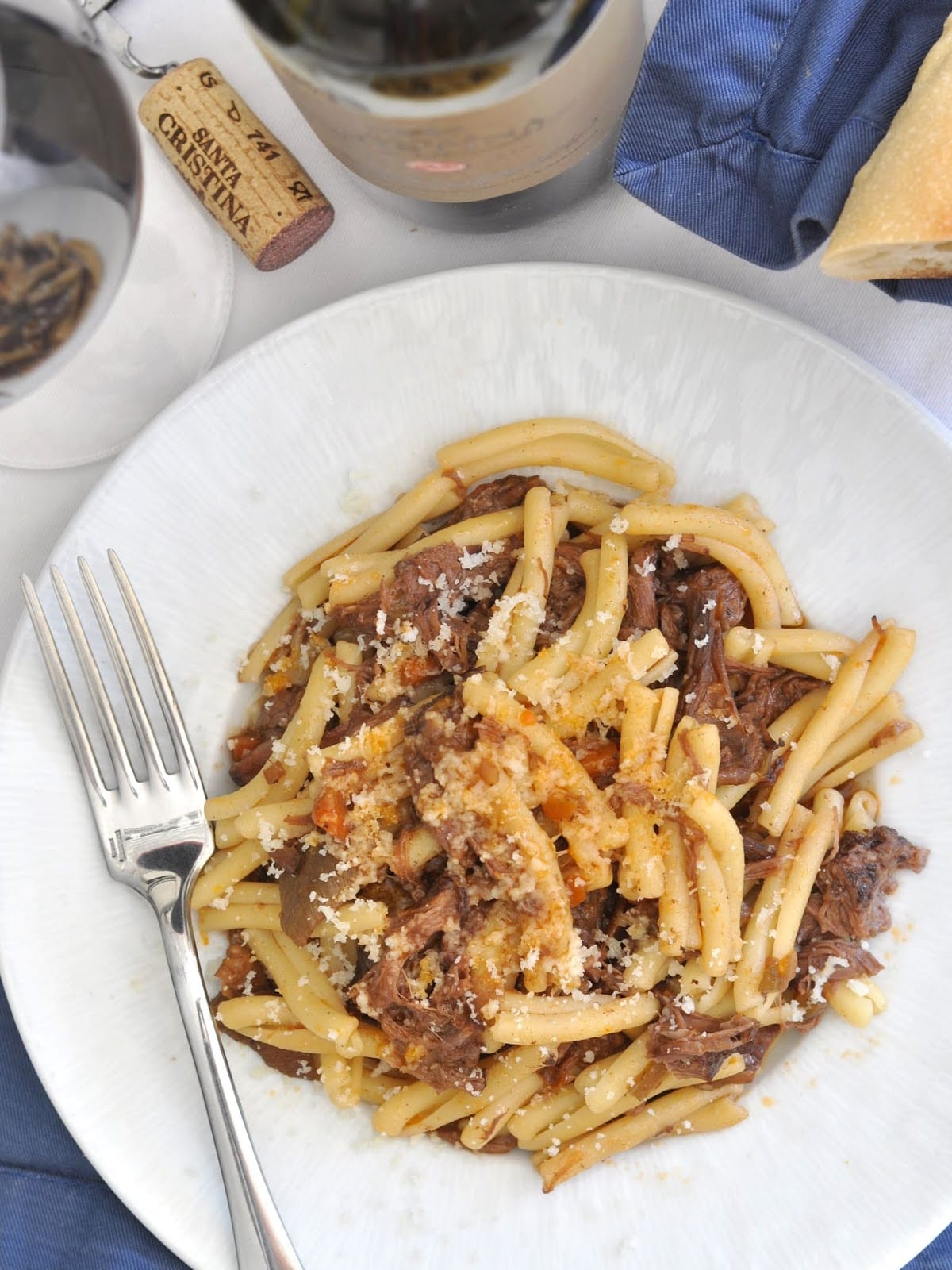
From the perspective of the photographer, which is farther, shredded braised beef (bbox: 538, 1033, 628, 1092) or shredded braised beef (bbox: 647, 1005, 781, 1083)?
shredded braised beef (bbox: 538, 1033, 628, 1092)

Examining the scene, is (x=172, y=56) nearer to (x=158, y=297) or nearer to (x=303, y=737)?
(x=158, y=297)

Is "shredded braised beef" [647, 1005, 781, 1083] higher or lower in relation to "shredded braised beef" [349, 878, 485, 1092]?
lower

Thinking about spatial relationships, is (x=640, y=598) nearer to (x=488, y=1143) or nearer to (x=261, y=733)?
(x=261, y=733)

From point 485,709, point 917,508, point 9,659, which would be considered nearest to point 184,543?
point 9,659

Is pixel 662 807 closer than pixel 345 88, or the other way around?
pixel 345 88

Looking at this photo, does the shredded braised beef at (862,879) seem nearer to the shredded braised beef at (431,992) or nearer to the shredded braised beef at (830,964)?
the shredded braised beef at (830,964)

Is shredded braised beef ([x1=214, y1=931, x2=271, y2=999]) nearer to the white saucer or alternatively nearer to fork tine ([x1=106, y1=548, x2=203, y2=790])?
fork tine ([x1=106, y1=548, x2=203, y2=790])

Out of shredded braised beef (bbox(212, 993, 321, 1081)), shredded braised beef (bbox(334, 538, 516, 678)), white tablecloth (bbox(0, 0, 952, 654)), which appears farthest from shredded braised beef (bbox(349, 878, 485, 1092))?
white tablecloth (bbox(0, 0, 952, 654))

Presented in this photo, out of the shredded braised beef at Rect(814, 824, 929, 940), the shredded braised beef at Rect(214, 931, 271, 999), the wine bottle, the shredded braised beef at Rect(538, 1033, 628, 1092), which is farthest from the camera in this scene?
the shredded braised beef at Rect(214, 931, 271, 999)
